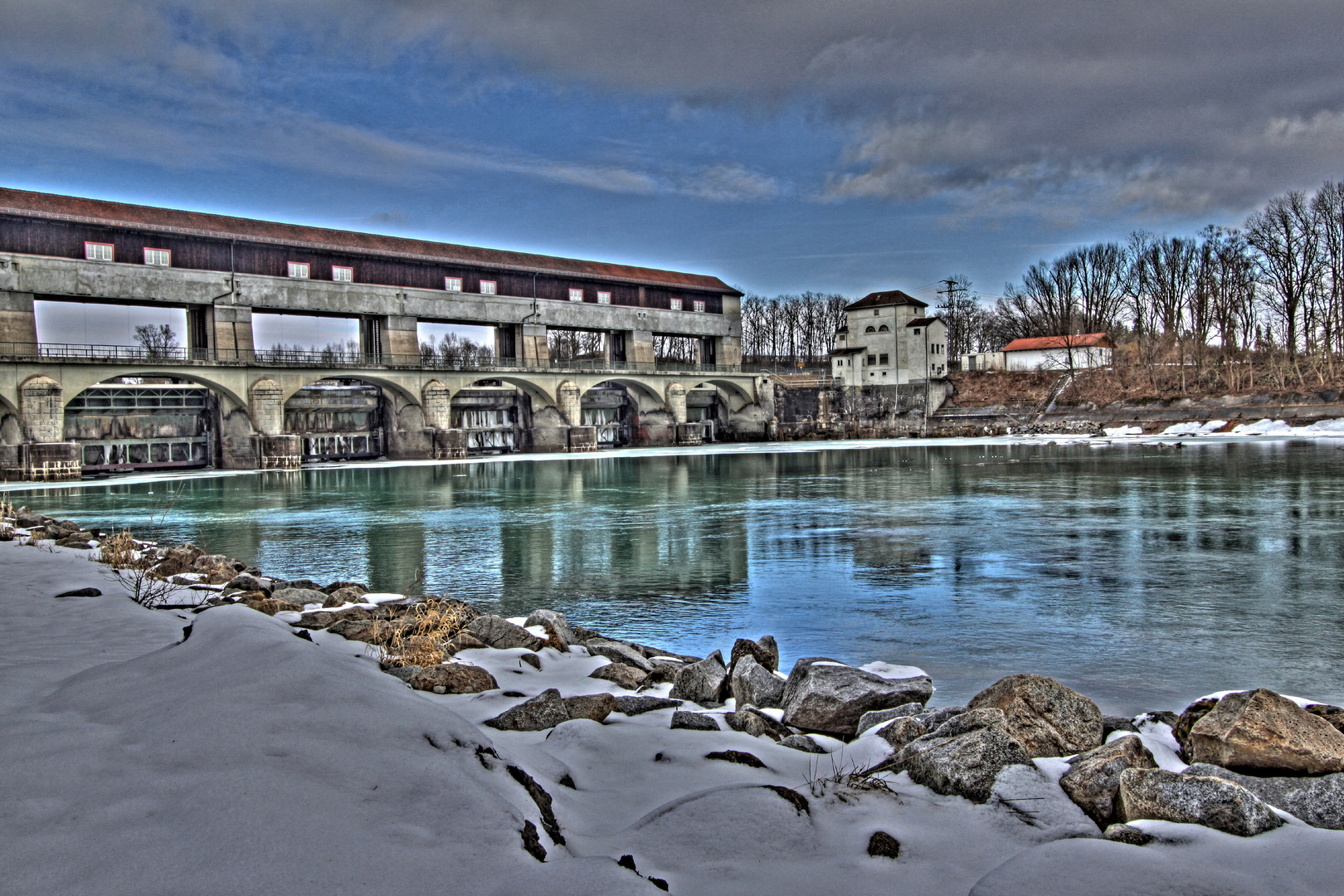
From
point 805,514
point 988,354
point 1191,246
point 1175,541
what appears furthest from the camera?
point 988,354

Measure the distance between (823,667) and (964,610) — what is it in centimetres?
420

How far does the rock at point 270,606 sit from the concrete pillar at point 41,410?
33.9m

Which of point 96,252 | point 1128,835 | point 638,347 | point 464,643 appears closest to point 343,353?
point 96,252

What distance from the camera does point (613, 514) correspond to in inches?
779

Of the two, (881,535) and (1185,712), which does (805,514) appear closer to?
(881,535)

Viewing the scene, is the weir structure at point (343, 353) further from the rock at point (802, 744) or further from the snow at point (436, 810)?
the rock at point (802, 744)

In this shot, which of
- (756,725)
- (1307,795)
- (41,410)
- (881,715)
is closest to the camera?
(1307,795)

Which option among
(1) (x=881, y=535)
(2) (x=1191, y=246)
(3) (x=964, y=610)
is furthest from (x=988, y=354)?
(3) (x=964, y=610)

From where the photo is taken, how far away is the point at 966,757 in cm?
407

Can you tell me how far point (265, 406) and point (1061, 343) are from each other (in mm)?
60475

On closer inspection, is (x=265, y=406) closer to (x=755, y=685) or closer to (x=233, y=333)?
(x=233, y=333)

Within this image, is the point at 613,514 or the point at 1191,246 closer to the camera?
the point at 613,514

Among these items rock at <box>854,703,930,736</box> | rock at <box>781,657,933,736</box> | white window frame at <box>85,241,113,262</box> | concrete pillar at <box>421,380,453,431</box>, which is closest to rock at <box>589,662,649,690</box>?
rock at <box>781,657,933,736</box>

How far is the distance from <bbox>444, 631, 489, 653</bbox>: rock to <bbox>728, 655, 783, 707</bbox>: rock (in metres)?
2.10
